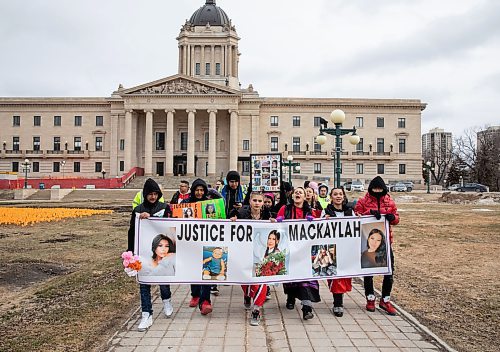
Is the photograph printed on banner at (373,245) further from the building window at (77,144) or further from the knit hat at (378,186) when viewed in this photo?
the building window at (77,144)

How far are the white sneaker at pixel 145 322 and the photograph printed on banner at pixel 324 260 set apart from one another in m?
2.55

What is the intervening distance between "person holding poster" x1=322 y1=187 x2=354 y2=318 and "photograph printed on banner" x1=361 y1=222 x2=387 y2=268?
39cm

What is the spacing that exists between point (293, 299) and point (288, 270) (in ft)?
2.23

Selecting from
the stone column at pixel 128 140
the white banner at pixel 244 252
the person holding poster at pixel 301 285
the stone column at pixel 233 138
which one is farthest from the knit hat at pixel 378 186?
the stone column at pixel 128 140

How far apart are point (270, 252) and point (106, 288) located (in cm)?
361

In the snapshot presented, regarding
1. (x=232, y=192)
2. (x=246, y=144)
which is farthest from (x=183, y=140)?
(x=232, y=192)

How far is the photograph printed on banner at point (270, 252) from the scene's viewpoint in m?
6.78

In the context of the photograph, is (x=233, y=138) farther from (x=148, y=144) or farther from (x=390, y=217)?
(x=390, y=217)

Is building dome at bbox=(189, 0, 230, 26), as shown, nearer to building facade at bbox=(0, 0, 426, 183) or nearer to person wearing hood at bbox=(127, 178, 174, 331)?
building facade at bbox=(0, 0, 426, 183)

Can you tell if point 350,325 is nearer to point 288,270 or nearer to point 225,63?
point 288,270

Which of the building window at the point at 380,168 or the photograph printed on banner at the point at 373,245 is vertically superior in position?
the building window at the point at 380,168

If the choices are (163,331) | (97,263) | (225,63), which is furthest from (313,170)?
(163,331)

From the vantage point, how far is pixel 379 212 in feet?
23.7

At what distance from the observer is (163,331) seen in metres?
6.02
